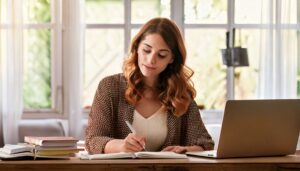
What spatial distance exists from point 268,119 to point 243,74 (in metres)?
2.60

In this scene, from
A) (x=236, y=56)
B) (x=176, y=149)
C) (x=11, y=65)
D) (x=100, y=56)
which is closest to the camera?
(x=176, y=149)

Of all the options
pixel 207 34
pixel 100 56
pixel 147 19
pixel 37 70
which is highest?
pixel 147 19

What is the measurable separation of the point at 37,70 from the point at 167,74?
210 cm

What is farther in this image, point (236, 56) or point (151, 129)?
point (236, 56)

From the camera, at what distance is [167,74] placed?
10.1 feet

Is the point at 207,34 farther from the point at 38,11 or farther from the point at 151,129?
the point at 151,129

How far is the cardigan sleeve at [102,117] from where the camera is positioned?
9.23 feet

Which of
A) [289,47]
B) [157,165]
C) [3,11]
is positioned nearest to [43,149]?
[157,165]

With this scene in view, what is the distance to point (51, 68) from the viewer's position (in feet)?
16.3

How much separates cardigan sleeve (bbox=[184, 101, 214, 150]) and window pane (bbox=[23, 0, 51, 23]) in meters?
2.19

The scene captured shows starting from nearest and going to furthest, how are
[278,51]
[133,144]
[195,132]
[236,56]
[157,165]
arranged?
[157,165] < [133,144] < [195,132] < [236,56] < [278,51]

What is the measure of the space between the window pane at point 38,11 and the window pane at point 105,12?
29cm

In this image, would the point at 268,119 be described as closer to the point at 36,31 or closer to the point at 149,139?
the point at 149,139

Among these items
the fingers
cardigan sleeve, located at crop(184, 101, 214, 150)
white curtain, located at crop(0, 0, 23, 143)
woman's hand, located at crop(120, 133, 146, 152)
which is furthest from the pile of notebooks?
white curtain, located at crop(0, 0, 23, 143)
